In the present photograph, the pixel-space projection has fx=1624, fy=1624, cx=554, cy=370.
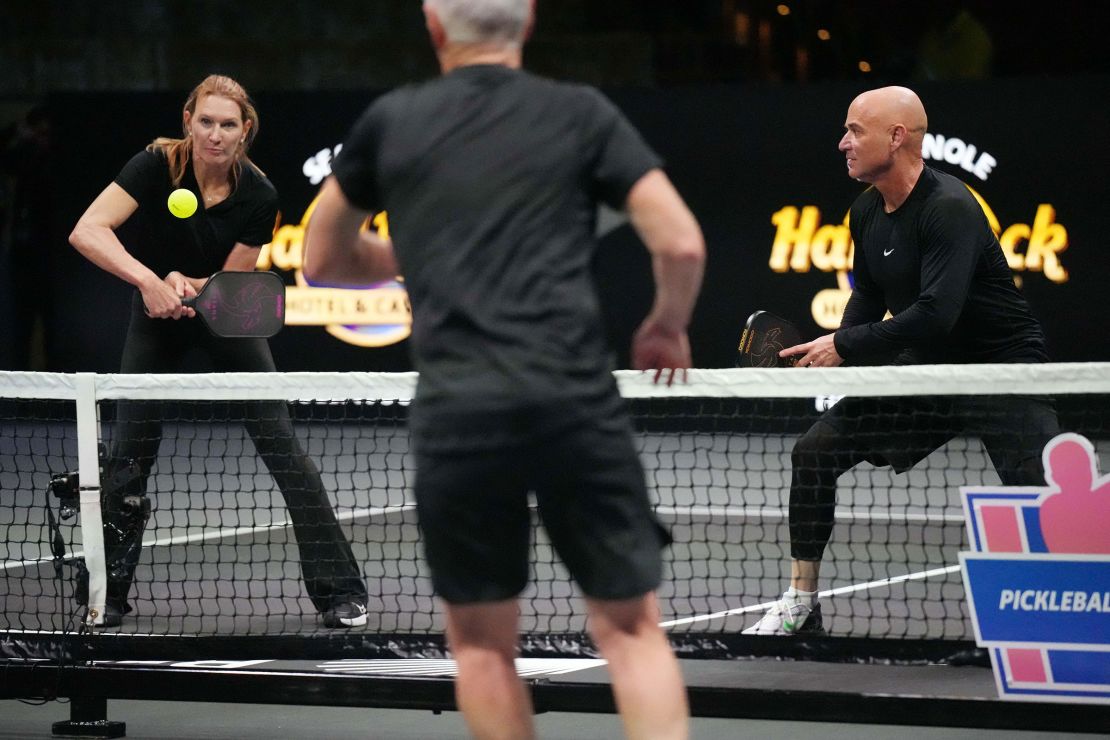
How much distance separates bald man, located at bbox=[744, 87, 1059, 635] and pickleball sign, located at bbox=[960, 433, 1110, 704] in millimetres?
714

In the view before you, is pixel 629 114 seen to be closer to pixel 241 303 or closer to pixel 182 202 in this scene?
pixel 182 202

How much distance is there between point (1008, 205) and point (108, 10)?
317 inches

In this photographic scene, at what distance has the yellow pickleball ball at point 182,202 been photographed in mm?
5125

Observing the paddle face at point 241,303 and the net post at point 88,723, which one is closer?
the net post at point 88,723

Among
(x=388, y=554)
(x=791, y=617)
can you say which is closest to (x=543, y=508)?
(x=791, y=617)

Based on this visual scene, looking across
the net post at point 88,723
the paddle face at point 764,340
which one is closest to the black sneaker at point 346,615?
the net post at point 88,723

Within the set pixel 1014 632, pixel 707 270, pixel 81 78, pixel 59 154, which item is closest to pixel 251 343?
pixel 1014 632

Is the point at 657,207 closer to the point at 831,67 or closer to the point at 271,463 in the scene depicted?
the point at 271,463

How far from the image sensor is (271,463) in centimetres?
523

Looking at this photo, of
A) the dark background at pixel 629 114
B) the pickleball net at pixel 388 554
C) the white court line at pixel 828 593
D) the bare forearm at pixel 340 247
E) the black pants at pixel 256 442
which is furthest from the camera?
the dark background at pixel 629 114

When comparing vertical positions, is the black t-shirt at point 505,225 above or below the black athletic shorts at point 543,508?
above

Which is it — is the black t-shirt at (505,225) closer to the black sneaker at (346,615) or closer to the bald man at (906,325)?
the bald man at (906,325)

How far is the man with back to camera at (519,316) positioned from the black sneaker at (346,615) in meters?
2.50

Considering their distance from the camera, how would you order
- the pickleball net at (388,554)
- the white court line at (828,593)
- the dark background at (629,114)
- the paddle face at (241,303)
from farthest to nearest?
the dark background at (629,114) → the white court line at (828,593) → the paddle face at (241,303) → the pickleball net at (388,554)
